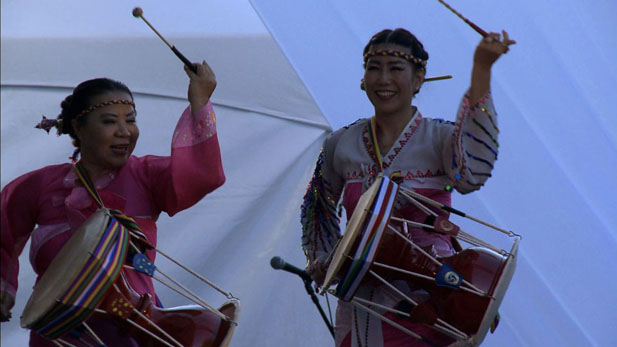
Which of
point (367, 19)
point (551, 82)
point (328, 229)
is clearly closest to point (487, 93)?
point (328, 229)

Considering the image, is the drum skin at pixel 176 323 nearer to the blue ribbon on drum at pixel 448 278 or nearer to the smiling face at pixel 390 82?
the blue ribbon on drum at pixel 448 278

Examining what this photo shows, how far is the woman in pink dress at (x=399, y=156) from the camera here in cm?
225

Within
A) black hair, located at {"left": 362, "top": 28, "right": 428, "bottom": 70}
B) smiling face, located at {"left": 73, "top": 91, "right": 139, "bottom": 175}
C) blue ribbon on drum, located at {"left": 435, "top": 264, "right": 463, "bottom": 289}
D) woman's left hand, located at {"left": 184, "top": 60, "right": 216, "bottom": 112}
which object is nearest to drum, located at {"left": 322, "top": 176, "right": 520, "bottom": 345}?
blue ribbon on drum, located at {"left": 435, "top": 264, "right": 463, "bottom": 289}

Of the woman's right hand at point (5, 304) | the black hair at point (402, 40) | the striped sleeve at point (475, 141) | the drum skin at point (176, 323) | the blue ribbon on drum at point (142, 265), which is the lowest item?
the woman's right hand at point (5, 304)

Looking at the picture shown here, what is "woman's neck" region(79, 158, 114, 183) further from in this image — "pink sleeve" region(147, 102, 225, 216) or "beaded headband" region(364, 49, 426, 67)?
"beaded headband" region(364, 49, 426, 67)

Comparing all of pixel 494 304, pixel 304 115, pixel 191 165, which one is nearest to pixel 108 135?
pixel 191 165

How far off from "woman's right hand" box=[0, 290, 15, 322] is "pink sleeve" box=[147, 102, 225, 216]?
1.39ft

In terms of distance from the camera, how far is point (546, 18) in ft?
9.61

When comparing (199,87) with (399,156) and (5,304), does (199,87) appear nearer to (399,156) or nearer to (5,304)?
(399,156)

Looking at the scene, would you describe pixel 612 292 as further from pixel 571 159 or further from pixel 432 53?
pixel 432 53

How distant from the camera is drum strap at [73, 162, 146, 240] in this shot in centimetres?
225

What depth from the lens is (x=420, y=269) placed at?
226 cm

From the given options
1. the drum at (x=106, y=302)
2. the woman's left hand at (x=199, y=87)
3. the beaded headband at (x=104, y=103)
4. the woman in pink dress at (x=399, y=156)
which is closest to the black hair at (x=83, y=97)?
the beaded headband at (x=104, y=103)

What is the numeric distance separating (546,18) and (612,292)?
87 cm
